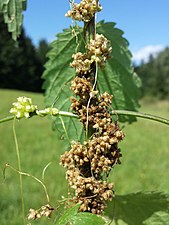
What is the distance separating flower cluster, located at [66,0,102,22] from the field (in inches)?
68.0

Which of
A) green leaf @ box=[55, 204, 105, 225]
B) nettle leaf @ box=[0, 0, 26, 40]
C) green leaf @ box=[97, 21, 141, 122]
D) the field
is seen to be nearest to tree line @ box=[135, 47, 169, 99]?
the field

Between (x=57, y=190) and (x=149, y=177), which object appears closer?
(x=57, y=190)

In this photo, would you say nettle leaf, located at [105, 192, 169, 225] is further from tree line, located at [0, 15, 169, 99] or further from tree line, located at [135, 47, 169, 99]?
tree line, located at [135, 47, 169, 99]

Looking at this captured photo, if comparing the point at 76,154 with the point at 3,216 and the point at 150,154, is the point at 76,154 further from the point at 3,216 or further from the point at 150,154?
the point at 150,154

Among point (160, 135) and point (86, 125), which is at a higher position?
point (86, 125)

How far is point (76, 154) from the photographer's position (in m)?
0.69

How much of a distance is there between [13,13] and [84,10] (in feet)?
1.11

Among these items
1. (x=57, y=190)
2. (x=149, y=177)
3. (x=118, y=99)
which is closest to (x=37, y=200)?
(x=57, y=190)

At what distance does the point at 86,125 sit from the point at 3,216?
345cm

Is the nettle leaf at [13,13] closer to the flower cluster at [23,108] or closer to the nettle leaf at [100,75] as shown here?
the nettle leaf at [100,75]

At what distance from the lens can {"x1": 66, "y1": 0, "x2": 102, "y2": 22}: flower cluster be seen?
0.73m

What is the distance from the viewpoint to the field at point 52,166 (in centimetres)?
461

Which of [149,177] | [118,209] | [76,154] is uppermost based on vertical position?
[76,154]

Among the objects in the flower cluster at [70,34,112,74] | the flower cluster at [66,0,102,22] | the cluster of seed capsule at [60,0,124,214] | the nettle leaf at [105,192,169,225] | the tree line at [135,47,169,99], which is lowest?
the nettle leaf at [105,192,169,225]
